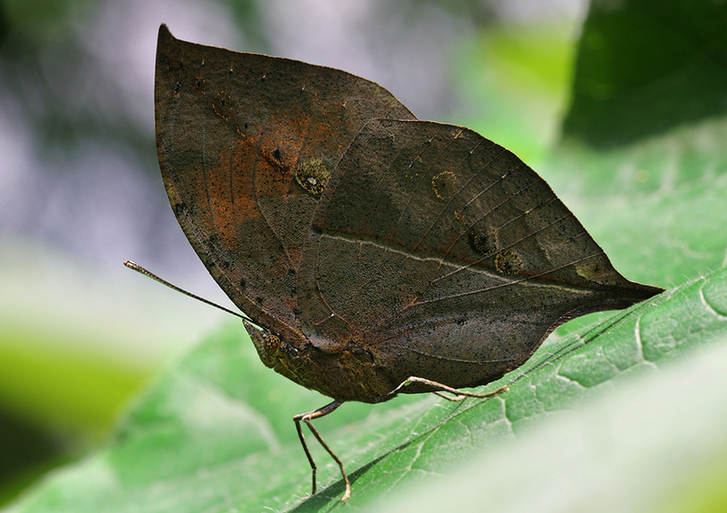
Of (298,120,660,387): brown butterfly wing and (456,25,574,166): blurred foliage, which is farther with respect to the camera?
(456,25,574,166): blurred foliage

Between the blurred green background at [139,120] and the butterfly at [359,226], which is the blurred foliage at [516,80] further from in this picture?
the butterfly at [359,226]

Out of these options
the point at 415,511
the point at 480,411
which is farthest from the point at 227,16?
the point at 415,511

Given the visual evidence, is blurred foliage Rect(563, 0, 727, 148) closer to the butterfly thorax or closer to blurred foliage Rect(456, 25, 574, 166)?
blurred foliage Rect(456, 25, 574, 166)

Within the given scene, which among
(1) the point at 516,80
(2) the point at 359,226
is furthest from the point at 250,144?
(1) the point at 516,80

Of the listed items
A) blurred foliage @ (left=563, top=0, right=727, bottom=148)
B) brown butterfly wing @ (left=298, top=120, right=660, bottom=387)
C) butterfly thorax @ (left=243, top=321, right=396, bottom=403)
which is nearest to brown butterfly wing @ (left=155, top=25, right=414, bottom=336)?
brown butterfly wing @ (left=298, top=120, right=660, bottom=387)

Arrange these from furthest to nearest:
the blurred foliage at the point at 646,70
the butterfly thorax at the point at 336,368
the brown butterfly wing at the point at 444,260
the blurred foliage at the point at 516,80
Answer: the blurred foliage at the point at 516,80 → the blurred foliage at the point at 646,70 → the butterfly thorax at the point at 336,368 → the brown butterfly wing at the point at 444,260

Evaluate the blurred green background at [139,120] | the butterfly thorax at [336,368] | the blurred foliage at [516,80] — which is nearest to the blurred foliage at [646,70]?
the blurred green background at [139,120]

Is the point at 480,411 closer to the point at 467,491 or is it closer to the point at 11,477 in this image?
the point at 467,491
